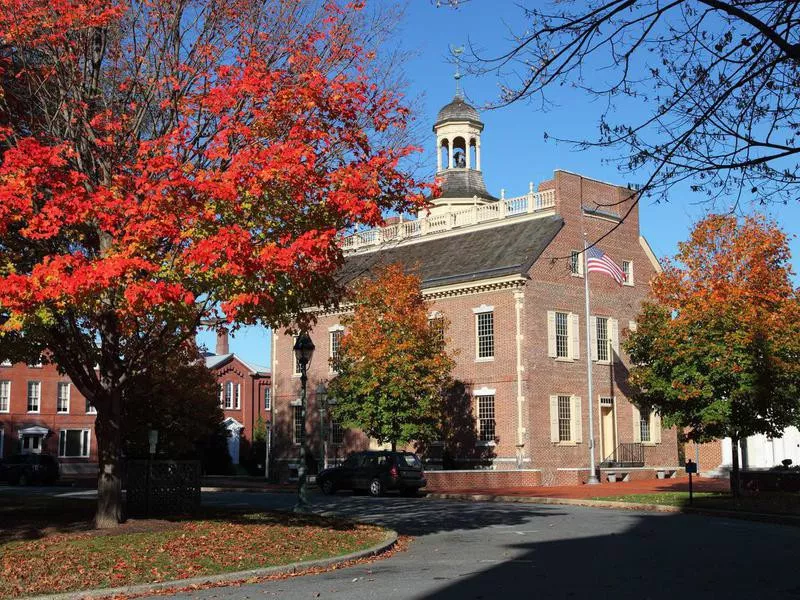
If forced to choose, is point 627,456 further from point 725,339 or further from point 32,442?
point 32,442

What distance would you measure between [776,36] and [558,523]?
547 inches

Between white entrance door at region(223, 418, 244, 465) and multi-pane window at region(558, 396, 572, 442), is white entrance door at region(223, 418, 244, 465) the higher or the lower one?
the lower one

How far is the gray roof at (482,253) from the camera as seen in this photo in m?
40.8

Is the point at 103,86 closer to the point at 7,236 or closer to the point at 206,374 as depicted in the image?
the point at 7,236

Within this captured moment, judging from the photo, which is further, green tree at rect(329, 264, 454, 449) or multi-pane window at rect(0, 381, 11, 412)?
multi-pane window at rect(0, 381, 11, 412)

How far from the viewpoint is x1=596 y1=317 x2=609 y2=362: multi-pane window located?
4303cm

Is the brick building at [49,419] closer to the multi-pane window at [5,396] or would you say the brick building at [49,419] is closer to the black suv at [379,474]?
the multi-pane window at [5,396]

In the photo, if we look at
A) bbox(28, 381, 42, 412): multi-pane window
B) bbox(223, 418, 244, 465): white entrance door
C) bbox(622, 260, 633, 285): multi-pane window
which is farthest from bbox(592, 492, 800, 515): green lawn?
bbox(28, 381, 42, 412): multi-pane window

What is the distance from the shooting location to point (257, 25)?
57.3ft

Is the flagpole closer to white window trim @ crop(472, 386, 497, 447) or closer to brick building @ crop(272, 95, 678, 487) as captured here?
brick building @ crop(272, 95, 678, 487)

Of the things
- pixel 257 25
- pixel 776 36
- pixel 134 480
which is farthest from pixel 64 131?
pixel 776 36

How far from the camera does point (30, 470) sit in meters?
48.6

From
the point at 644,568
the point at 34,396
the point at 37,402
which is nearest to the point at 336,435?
the point at 37,402

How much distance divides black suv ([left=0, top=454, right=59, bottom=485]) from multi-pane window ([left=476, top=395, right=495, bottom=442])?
22.8 metres
